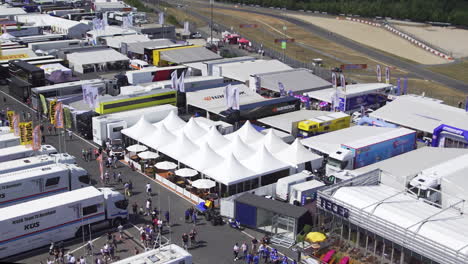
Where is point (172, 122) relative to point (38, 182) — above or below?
above

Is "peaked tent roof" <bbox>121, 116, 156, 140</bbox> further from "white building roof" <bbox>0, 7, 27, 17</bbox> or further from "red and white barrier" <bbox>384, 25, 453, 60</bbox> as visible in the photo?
"white building roof" <bbox>0, 7, 27, 17</bbox>

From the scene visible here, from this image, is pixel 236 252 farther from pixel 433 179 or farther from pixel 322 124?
pixel 322 124

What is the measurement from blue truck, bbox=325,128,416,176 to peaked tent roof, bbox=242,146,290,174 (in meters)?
3.56

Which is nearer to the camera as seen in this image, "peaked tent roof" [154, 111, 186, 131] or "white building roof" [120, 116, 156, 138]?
"white building roof" [120, 116, 156, 138]

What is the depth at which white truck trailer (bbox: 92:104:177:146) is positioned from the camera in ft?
129

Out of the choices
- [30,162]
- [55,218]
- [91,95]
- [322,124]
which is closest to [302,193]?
[322,124]

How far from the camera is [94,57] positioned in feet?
214

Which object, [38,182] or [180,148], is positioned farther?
[180,148]

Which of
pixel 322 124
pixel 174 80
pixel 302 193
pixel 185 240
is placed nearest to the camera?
pixel 185 240

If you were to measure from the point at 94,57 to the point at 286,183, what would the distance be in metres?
41.4

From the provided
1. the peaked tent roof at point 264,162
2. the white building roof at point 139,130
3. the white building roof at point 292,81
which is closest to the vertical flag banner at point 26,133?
the white building roof at point 139,130

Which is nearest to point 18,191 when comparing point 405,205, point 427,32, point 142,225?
point 142,225

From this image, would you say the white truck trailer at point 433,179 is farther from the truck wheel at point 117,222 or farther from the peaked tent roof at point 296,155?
the truck wheel at point 117,222

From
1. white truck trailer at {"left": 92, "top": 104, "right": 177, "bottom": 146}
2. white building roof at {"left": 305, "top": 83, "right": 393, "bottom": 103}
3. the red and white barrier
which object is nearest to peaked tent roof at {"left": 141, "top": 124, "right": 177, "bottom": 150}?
white truck trailer at {"left": 92, "top": 104, "right": 177, "bottom": 146}
